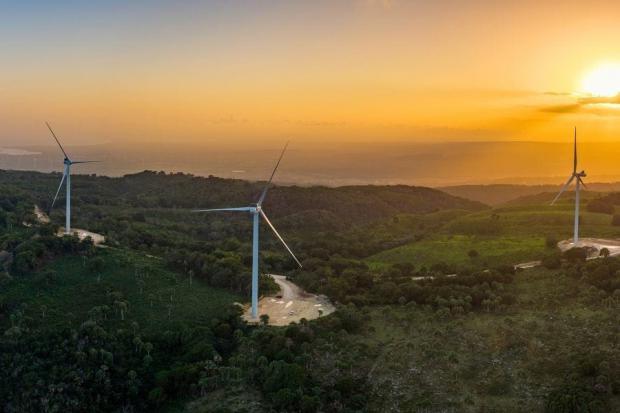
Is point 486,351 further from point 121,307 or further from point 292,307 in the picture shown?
point 121,307

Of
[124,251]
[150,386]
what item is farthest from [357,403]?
[124,251]

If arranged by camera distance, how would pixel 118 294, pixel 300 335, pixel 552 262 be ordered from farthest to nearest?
pixel 552 262 → pixel 118 294 → pixel 300 335

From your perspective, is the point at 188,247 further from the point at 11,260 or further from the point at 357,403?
the point at 357,403

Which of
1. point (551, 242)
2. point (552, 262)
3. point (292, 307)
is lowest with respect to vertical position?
point (292, 307)

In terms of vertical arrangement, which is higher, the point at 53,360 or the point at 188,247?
the point at 188,247

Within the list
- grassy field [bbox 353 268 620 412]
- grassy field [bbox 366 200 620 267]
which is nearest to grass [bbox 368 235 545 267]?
grassy field [bbox 366 200 620 267]

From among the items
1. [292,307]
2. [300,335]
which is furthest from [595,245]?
[300,335]
